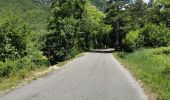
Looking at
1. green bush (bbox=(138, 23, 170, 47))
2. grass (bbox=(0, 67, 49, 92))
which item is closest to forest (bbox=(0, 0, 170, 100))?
green bush (bbox=(138, 23, 170, 47))

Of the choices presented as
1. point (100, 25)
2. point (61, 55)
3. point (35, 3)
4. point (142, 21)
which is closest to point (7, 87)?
point (61, 55)

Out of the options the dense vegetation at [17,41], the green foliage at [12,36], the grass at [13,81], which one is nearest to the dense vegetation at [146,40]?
the grass at [13,81]

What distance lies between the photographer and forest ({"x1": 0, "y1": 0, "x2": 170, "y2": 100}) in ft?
77.9

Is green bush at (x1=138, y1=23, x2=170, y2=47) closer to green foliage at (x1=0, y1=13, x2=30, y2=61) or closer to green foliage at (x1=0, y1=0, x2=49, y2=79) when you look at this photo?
green foliage at (x1=0, y1=0, x2=49, y2=79)

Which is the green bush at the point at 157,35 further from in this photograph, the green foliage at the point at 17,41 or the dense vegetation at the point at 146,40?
the green foliage at the point at 17,41

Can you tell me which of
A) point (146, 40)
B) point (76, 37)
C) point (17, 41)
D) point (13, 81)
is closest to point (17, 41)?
point (17, 41)

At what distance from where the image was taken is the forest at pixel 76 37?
935 inches

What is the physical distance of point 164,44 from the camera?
50031 millimetres

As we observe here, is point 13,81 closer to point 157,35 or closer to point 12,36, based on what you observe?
point 12,36

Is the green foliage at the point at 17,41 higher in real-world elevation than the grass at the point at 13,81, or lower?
higher

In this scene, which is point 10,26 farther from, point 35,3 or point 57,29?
point 35,3

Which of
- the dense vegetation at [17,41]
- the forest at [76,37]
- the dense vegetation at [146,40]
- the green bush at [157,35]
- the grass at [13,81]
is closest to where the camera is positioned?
the grass at [13,81]

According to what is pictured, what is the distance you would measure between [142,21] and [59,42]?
29406 millimetres

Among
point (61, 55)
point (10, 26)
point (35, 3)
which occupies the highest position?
point (35, 3)
